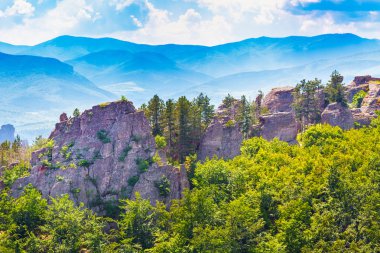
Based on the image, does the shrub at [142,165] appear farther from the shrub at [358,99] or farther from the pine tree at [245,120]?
the shrub at [358,99]

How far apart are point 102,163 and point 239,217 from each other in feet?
109

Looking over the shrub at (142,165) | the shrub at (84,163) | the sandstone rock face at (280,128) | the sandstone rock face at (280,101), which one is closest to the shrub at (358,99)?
the sandstone rock face at (280,101)

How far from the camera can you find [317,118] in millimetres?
130750

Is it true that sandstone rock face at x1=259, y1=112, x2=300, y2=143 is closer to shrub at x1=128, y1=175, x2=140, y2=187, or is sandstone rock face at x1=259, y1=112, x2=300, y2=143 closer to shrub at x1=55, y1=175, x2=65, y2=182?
shrub at x1=128, y1=175, x2=140, y2=187

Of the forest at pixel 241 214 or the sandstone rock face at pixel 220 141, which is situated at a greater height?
the sandstone rock face at pixel 220 141

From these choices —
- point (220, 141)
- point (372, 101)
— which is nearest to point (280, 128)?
point (220, 141)

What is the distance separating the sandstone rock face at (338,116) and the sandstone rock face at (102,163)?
51.0 meters

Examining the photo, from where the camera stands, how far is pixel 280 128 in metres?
120

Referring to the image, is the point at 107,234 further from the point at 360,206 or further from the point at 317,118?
the point at 317,118

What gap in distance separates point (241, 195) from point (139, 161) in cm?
2365

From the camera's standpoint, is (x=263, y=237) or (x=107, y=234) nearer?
(x=263, y=237)

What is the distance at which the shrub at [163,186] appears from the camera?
90.8 m

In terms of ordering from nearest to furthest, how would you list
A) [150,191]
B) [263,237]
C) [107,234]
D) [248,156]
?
[263,237], [107,234], [150,191], [248,156]

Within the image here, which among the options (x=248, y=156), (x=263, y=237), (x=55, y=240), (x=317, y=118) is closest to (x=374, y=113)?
(x=317, y=118)
